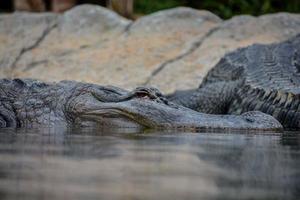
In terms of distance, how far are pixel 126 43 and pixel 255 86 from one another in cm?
386

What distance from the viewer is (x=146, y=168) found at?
9.66ft

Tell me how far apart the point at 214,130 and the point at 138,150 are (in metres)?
1.97

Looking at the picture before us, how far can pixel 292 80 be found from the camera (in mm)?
7422

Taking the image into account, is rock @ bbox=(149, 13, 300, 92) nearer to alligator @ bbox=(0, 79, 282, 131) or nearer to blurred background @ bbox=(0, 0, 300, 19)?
blurred background @ bbox=(0, 0, 300, 19)

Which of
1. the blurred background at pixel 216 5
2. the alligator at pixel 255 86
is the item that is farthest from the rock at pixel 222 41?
the blurred background at pixel 216 5

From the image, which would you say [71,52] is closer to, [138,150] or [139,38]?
[139,38]

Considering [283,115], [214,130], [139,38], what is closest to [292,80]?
[283,115]

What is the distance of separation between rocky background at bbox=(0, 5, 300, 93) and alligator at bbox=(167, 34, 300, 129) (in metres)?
0.83

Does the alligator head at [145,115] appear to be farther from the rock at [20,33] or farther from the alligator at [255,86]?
the rock at [20,33]

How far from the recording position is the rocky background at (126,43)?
10.2 metres

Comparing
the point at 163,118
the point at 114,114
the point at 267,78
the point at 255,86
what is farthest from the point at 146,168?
the point at 267,78

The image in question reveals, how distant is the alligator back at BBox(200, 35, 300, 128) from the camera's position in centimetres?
683

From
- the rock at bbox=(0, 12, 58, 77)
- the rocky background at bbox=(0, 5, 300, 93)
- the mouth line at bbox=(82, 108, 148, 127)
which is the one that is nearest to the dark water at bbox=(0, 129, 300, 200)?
the mouth line at bbox=(82, 108, 148, 127)

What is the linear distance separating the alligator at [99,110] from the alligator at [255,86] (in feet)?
2.83
